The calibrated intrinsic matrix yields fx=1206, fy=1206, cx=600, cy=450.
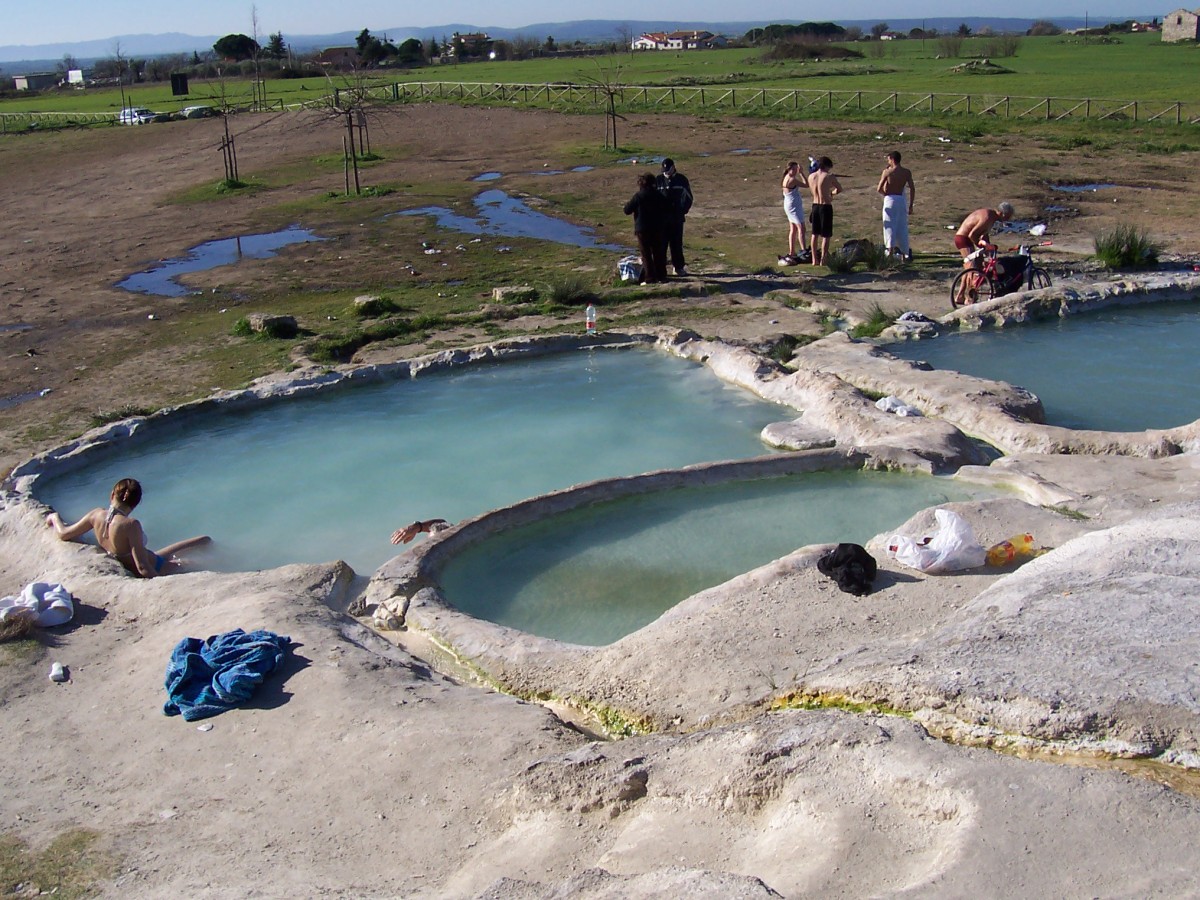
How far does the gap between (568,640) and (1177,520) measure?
11.4 feet

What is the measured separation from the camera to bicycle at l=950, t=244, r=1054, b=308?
1312cm

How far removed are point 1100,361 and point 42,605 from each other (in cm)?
939

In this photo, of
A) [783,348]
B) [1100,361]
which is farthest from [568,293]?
[1100,361]

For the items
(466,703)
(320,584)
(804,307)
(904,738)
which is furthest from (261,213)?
(904,738)

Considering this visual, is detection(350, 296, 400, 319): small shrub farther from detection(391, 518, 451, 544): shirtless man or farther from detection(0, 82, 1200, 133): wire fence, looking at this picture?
detection(0, 82, 1200, 133): wire fence

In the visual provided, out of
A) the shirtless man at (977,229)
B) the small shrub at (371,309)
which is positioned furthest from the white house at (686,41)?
the shirtless man at (977,229)

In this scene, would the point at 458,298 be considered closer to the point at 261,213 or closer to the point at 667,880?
the point at 261,213

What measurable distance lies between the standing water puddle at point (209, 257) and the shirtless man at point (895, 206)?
9546 millimetres

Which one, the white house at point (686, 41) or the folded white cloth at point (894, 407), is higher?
the white house at point (686, 41)

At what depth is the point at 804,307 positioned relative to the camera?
13.8 meters

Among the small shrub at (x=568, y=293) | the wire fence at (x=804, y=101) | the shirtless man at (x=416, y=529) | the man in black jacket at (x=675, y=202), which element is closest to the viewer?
the shirtless man at (x=416, y=529)

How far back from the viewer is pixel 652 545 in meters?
8.13

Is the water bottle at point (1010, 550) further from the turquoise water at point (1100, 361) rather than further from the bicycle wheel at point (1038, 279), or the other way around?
the bicycle wheel at point (1038, 279)

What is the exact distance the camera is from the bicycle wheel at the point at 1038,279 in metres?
13.3
